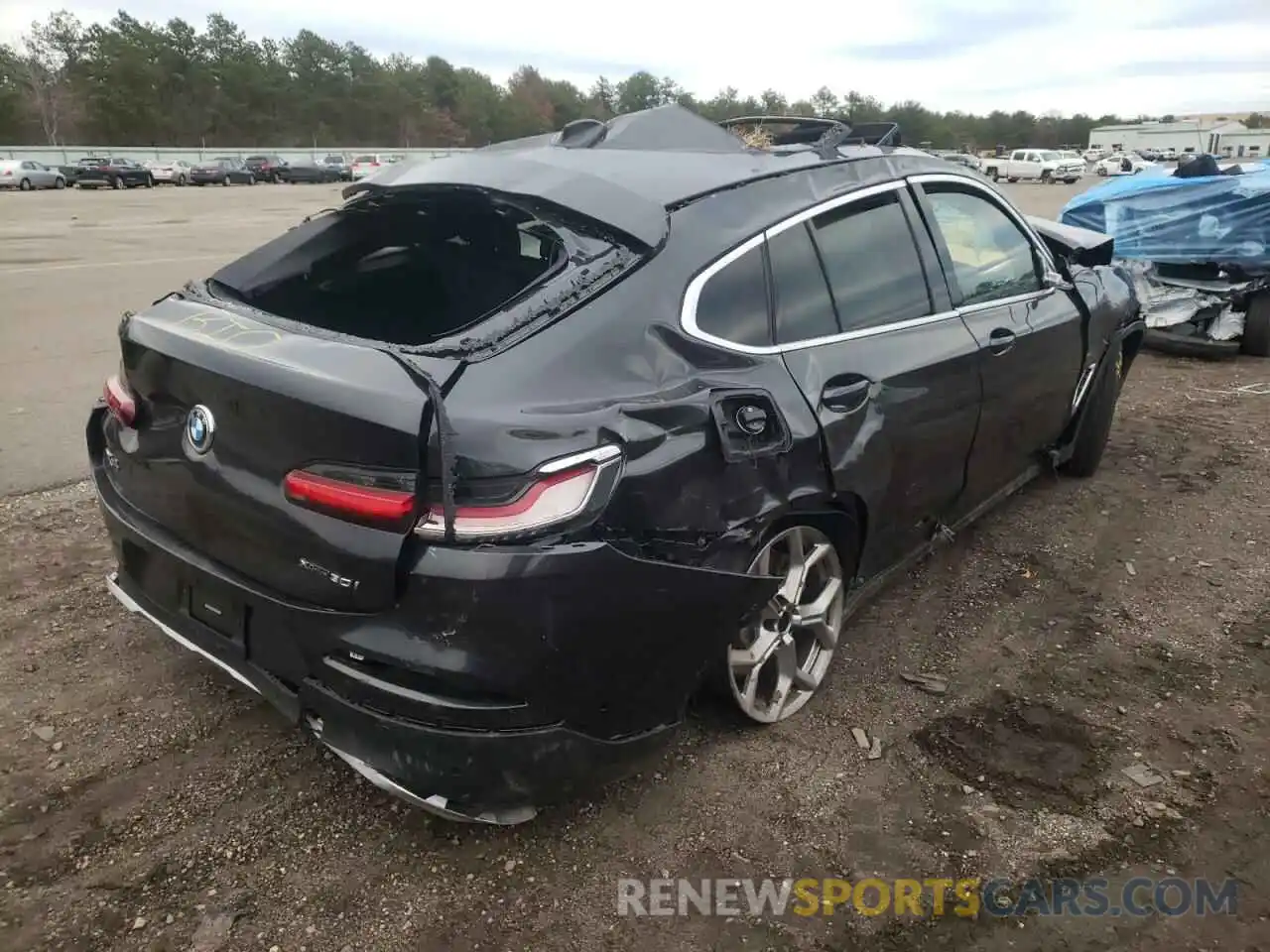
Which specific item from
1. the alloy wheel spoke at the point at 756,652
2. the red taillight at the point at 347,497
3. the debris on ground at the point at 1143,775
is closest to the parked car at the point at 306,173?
the alloy wheel spoke at the point at 756,652

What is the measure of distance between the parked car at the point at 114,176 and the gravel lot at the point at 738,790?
44749 millimetres

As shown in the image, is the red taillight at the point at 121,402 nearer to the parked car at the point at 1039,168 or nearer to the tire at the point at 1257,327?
the tire at the point at 1257,327

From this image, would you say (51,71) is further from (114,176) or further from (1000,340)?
(1000,340)

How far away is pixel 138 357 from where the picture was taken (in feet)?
8.63

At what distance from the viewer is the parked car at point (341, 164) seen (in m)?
52.3

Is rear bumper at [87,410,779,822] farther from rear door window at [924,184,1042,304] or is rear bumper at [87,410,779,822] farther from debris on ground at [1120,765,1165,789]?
rear door window at [924,184,1042,304]

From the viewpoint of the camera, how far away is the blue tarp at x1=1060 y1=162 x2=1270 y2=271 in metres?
7.89

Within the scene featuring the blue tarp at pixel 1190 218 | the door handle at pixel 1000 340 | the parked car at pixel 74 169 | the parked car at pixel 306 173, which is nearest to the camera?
the door handle at pixel 1000 340

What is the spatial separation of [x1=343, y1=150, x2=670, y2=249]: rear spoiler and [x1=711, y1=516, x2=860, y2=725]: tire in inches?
37.1

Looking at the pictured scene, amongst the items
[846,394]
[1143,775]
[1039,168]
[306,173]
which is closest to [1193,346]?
[1143,775]

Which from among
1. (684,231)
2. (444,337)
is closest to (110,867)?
(444,337)

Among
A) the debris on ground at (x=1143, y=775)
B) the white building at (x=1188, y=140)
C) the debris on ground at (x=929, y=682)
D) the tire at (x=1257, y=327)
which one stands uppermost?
the white building at (x=1188, y=140)

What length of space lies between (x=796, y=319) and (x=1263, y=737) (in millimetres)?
2062

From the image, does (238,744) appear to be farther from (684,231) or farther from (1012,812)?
(1012,812)
